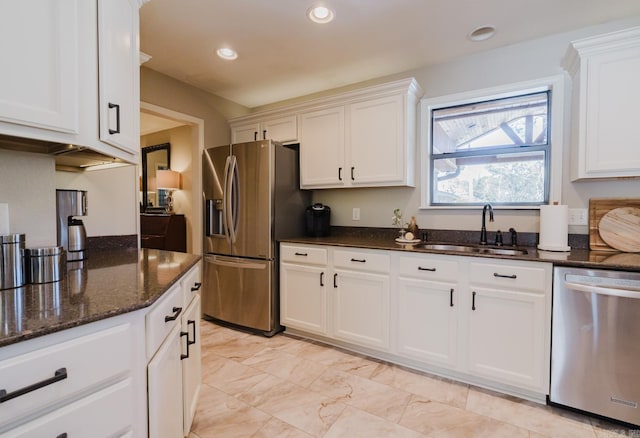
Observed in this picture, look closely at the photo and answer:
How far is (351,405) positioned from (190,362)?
992mm

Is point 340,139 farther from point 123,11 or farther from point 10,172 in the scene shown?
point 10,172

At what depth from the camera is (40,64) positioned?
3.26ft

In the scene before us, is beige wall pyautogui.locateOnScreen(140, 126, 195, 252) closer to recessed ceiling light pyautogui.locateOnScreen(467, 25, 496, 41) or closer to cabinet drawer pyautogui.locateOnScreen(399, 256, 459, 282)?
cabinet drawer pyautogui.locateOnScreen(399, 256, 459, 282)

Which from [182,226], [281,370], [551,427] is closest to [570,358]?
[551,427]

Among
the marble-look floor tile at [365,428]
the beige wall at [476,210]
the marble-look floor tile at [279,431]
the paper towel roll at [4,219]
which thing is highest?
the beige wall at [476,210]

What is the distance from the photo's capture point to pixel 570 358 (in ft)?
5.64

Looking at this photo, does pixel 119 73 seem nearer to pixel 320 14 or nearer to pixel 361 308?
pixel 320 14

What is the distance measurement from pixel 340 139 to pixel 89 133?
2.07 m

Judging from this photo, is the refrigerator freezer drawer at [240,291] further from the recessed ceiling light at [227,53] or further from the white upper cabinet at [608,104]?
the white upper cabinet at [608,104]

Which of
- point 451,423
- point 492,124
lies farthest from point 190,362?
point 492,124

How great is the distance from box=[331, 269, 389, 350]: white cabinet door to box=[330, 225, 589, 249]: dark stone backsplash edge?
2.25 ft

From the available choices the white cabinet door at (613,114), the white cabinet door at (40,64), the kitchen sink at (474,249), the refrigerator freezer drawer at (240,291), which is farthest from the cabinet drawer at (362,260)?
the white cabinet door at (40,64)

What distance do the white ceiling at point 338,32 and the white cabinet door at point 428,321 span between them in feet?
6.05

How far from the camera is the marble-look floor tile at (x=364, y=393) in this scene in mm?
1800
